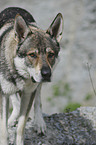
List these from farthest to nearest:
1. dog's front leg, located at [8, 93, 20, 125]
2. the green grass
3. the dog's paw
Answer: the green grass → dog's front leg, located at [8, 93, 20, 125] → the dog's paw

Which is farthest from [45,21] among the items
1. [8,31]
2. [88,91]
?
[8,31]

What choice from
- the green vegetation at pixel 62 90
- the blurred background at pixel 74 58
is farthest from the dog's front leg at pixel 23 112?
the green vegetation at pixel 62 90

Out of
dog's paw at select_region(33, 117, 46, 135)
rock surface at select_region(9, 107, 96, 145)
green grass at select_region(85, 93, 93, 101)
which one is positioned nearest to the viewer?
rock surface at select_region(9, 107, 96, 145)

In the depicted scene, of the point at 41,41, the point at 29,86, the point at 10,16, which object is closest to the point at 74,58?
the point at 10,16

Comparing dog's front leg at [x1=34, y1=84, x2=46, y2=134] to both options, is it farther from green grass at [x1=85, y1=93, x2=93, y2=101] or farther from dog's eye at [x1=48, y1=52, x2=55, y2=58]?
green grass at [x1=85, y1=93, x2=93, y2=101]

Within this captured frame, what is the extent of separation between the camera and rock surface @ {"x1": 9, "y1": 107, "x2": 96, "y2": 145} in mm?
5992

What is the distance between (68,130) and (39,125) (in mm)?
736

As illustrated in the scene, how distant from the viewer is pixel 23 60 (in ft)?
15.3

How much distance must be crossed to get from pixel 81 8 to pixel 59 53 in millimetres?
12409

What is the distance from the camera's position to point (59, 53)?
16.8 feet

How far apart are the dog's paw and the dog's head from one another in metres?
1.83

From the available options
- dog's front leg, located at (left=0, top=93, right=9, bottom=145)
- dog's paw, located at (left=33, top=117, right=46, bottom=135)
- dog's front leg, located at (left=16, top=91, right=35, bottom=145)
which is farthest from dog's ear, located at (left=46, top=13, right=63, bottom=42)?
dog's paw, located at (left=33, top=117, right=46, bottom=135)

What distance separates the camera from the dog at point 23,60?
15.0 feet

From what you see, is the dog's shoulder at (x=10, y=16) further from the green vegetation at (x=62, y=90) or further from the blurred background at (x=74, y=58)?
the green vegetation at (x=62, y=90)
